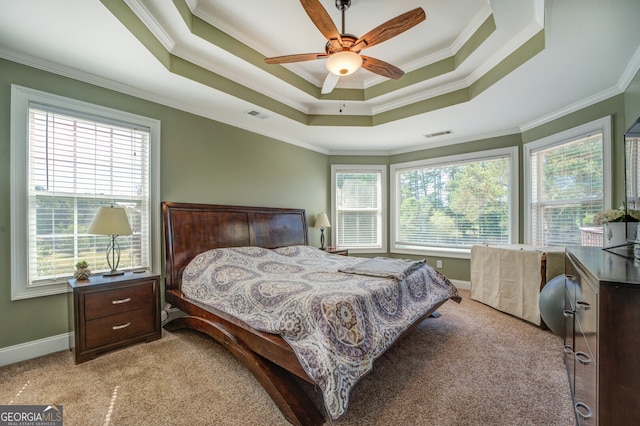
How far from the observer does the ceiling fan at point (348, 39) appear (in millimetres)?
1744

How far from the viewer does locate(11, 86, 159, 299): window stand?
2246 mm

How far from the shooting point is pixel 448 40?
8.93ft

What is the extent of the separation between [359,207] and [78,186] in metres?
4.09

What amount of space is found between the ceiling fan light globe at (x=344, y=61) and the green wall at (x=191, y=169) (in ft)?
6.77

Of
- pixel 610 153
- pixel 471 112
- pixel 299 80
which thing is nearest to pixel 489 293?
pixel 610 153

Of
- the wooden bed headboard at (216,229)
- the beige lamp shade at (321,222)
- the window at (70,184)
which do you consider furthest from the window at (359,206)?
the window at (70,184)

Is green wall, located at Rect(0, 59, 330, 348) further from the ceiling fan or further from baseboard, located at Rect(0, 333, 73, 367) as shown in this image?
the ceiling fan

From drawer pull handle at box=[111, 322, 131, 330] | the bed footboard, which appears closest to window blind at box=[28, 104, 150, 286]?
drawer pull handle at box=[111, 322, 131, 330]

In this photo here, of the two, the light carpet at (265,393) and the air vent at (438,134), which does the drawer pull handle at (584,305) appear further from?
the air vent at (438,134)

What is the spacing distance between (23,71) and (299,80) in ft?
8.18

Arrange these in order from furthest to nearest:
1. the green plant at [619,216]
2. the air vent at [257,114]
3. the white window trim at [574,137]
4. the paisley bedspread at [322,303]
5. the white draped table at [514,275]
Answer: the air vent at [257,114], the white draped table at [514,275], the white window trim at [574,137], the green plant at [619,216], the paisley bedspread at [322,303]

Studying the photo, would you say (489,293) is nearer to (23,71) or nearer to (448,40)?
(448,40)

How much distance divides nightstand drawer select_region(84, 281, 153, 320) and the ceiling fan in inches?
90.6

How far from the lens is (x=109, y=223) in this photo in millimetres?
2340
